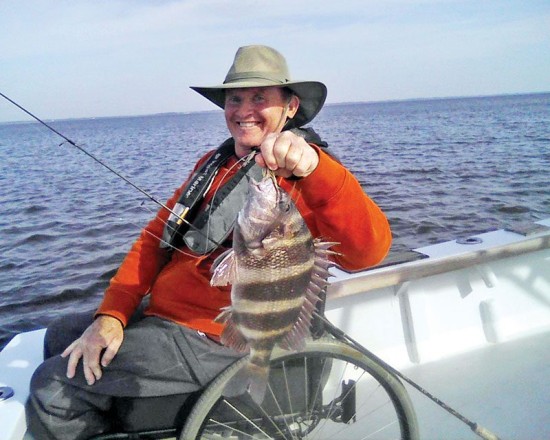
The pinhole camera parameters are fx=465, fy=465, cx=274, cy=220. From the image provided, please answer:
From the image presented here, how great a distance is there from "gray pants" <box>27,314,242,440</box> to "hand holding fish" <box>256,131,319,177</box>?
1118 millimetres

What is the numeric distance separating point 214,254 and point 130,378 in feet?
2.52

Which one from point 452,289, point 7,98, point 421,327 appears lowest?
point 421,327

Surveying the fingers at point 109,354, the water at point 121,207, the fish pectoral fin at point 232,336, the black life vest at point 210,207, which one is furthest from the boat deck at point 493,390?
the water at point 121,207

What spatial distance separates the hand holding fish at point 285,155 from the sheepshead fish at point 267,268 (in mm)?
72

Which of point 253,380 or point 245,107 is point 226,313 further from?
point 245,107

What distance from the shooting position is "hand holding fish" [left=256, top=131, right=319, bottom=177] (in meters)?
1.67

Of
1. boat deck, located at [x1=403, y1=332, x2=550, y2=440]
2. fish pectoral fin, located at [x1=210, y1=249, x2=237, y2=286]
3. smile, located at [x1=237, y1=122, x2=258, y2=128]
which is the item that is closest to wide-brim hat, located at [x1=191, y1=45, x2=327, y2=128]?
smile, located at [x1=237, y1=122, x2=258, y2=128]

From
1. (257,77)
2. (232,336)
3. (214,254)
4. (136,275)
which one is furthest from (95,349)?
(257,77)

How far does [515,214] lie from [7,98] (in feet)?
41.5

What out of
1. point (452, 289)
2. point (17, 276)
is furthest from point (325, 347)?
point (17, 276)

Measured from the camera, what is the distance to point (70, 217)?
1333 cm

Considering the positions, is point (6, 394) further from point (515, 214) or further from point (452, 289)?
point (515, 214)

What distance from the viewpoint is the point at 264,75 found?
2.61 m

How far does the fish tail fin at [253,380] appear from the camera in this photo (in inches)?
76.7
